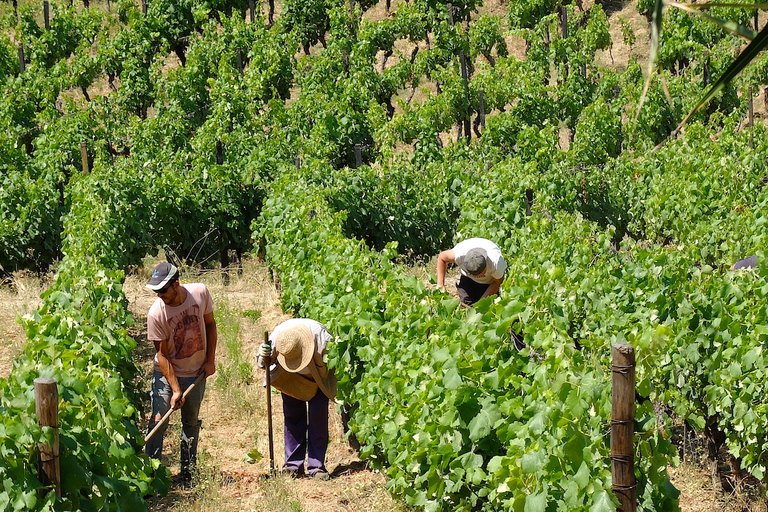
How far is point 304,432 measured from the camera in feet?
17.6

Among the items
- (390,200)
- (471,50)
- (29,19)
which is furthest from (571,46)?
(29,19)

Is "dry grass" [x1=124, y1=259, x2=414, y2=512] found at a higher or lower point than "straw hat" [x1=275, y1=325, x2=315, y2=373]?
lower

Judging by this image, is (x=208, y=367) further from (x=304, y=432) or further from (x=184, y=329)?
(x=304, y=432)

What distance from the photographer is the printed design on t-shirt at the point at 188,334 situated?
5.02 metres

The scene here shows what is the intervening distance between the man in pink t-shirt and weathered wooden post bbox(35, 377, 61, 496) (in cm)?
169

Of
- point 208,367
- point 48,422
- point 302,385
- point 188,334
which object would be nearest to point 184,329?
point 188,334

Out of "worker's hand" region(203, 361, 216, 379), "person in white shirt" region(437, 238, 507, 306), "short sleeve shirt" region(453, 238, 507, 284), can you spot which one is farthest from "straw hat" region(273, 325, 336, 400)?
"short sleeve shirt" region(453, 238, 507, 284)

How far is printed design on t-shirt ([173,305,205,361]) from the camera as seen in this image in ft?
16.5

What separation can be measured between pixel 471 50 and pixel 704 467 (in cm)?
1530

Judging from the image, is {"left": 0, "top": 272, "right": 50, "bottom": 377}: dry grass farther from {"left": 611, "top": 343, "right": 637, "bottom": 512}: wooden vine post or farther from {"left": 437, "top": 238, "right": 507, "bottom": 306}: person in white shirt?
{"left": 611, "top": 343, "right": 637, "bottom": 512}: wooden vine post

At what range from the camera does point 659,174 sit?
35.2 feet

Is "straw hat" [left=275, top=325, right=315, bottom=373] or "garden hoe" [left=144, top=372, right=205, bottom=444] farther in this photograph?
"straw hat" [left=275, top=325, right=315, bottom=373]

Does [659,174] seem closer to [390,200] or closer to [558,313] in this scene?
[390,200]

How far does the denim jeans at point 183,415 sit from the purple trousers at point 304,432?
0.53m
